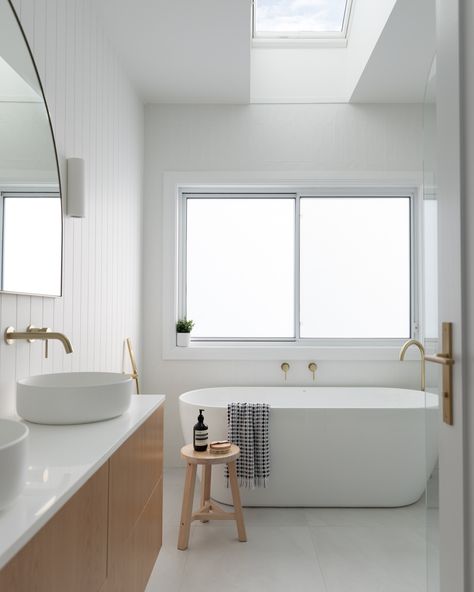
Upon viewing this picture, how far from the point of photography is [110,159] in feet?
10.2

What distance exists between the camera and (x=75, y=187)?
234cm

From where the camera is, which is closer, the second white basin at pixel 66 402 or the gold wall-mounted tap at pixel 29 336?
the second white basin at pixel 66 402

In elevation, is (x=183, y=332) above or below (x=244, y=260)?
below

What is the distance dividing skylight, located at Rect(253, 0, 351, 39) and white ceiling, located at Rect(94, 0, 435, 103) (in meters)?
0.12

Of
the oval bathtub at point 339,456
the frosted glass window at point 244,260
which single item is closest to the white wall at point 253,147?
the frosted glass window at point 244,260

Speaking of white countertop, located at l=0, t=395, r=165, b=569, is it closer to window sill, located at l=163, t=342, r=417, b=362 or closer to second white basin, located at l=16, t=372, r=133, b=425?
second white basin, located at l=16, t=372, r=133, b=425

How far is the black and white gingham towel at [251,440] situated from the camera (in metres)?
3.10

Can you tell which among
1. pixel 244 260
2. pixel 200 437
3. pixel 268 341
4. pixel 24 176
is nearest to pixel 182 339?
pixel 268 341

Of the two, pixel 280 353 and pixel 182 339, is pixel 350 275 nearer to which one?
pixel 280 353

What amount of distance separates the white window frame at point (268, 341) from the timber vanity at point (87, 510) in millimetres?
1718

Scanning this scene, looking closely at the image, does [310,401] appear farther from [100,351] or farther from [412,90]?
[412,90]

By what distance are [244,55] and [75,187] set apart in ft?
5.28

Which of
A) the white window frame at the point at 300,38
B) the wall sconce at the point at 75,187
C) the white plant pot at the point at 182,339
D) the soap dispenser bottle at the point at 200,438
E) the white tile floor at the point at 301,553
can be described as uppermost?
the white window frame at the point at 300,38

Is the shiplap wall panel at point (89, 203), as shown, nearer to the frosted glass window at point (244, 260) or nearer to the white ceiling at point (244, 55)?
the white ceiling at point (244, 55)
